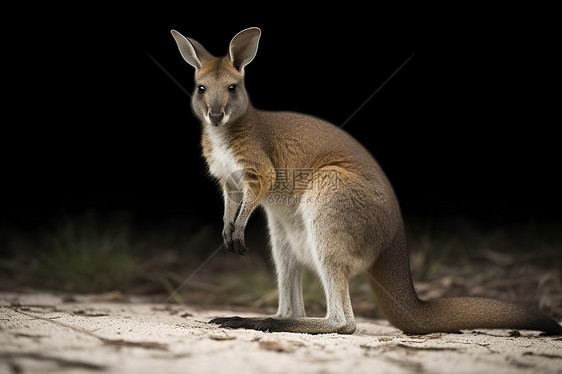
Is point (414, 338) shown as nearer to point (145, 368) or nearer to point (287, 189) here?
point (287, 189)

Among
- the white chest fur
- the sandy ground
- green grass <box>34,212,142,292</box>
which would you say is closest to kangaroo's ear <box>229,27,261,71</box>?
the white chest fur

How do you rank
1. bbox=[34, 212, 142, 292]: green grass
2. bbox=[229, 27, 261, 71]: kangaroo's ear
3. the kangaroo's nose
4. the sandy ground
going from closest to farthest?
the sandy ground
the kangaroo's nose
bbox=[229, 27, 261, 71]: kangaroo's ear
bbox=[34, 212, 142, 292]: green grass

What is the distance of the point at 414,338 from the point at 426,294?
2323 millimetres

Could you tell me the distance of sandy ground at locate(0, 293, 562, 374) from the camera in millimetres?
2695

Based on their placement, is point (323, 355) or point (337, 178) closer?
point (323, 355)

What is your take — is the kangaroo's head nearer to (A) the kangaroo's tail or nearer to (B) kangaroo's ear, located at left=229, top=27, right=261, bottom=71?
(B) kangaroo's ear, located at left=229, top=27, right=261, bottom=71

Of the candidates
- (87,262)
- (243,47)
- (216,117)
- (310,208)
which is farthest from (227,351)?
(87,262)

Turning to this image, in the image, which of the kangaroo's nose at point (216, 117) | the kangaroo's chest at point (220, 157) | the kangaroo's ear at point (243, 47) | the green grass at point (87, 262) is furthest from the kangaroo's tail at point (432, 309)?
the green grass at point (87, 262)

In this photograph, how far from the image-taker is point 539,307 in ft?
19.2

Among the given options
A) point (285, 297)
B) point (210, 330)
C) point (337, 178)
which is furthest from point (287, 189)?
point (210, 330)

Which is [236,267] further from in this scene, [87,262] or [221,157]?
[221,157]

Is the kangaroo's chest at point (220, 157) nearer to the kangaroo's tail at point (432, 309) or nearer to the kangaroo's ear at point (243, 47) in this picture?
the kangaroo's ear at point (243, 47)

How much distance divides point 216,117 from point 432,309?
2135mm

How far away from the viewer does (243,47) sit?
4.77 metres
